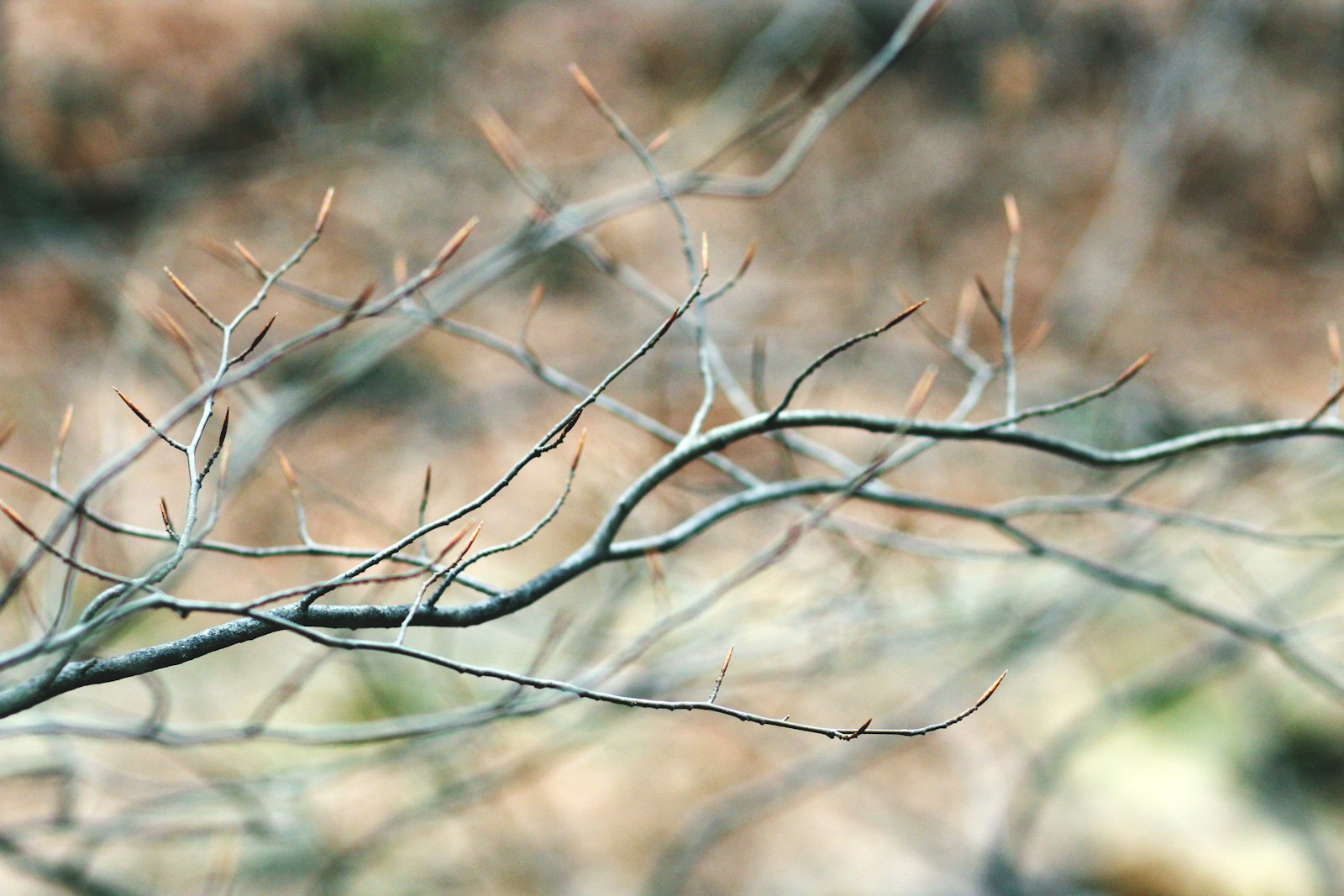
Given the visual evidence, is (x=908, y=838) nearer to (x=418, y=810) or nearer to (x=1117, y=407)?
(x=418, y=810)

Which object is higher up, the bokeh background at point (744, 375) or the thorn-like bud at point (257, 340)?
the bokeh background at point (744, 375)

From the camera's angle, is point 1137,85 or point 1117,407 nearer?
point 1117,407

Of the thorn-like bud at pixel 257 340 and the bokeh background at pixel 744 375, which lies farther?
the bokeh background at pixel 744 375

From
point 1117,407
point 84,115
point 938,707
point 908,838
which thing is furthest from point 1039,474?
point 84,115

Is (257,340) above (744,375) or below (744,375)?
below

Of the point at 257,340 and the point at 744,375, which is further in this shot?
the point at 744,375

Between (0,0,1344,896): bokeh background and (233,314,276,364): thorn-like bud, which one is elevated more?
(0,0,1344,896): bokeh background

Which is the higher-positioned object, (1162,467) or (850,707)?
(850,707)

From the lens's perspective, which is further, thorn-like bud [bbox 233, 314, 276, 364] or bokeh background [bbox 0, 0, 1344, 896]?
bokeh background [bbox 0, 0, 1344, 896]
